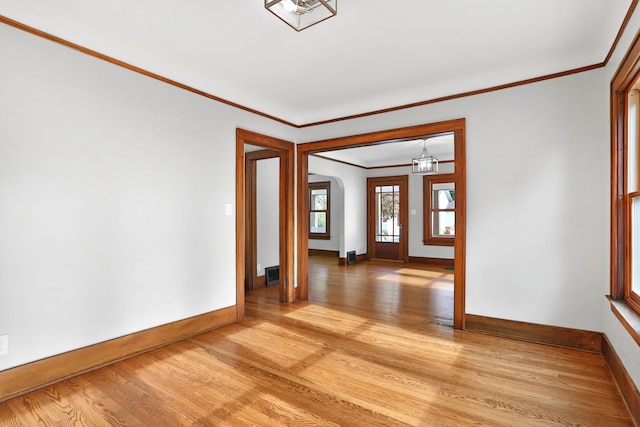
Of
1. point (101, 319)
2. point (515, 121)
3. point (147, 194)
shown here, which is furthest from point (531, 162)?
point (101, 319)

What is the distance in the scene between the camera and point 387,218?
859 centimetres

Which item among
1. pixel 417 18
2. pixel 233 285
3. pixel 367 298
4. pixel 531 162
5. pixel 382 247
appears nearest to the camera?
pixel 417 18

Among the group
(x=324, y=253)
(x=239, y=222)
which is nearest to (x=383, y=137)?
(x=239, y=222)

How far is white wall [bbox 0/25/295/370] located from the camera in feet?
7.23

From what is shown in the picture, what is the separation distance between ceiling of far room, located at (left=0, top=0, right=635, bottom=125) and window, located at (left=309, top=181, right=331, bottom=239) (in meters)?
6.00

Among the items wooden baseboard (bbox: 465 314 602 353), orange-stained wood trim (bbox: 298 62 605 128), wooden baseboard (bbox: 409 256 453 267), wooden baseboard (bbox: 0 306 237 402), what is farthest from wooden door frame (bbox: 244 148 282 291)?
wooden baseboard (bbox: 409 256 453 267)

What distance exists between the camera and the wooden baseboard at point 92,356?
2.17m

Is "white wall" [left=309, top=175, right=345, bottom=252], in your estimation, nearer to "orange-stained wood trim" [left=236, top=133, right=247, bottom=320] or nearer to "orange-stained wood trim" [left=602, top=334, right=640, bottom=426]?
"orange-stained wood trim" [left=236, top=133, right=247, bottom=320]

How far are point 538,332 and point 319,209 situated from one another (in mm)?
7192

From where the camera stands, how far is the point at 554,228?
297 centimetres

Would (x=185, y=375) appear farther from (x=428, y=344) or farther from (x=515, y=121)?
(x=515, y=121)

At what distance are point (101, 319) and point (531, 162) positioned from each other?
393 cm

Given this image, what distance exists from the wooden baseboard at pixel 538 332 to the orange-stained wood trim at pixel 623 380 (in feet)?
0.35

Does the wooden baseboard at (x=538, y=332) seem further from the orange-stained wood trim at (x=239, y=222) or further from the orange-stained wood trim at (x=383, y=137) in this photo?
the orange-stained wood trim at (x=239, y=222)
